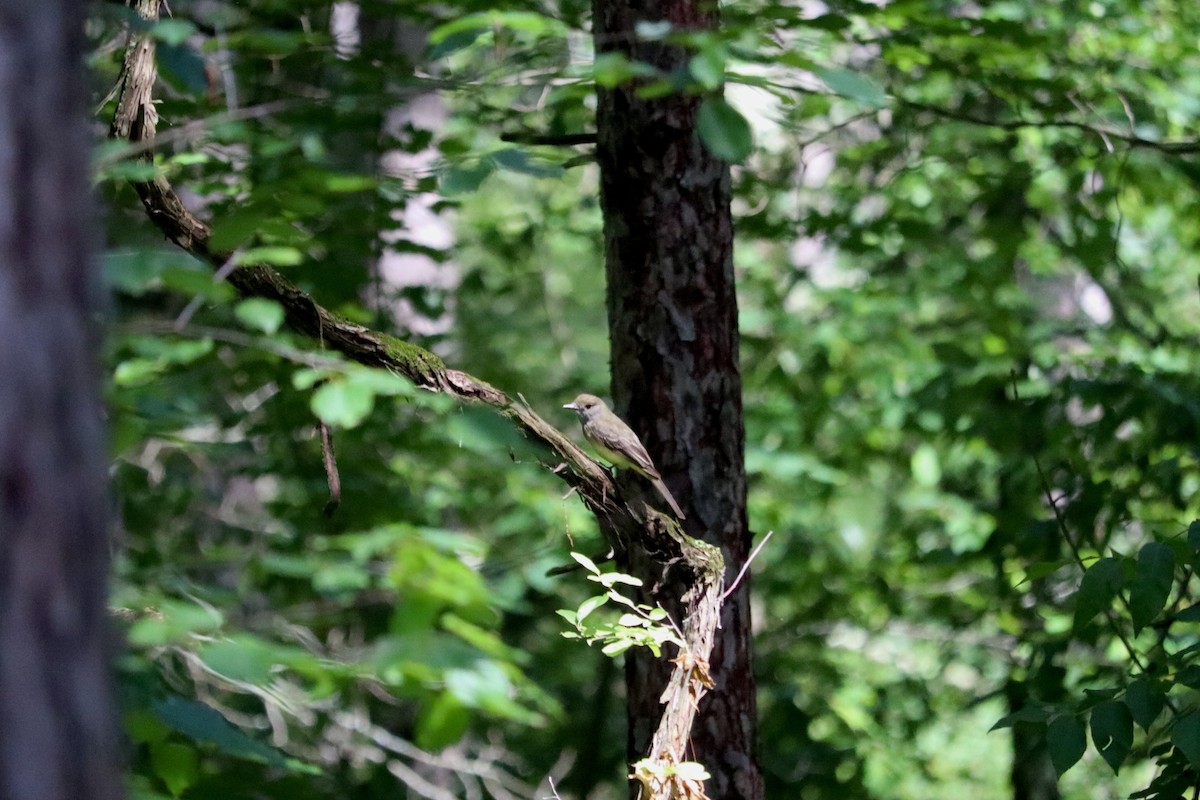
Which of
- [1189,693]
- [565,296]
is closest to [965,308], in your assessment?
[1189,693]

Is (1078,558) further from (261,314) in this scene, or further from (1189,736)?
(261,314)

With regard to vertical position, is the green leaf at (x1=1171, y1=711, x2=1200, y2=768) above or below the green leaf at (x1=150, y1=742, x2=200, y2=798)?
below

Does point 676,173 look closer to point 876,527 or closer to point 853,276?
point 853,276

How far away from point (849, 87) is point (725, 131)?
212 millimetres

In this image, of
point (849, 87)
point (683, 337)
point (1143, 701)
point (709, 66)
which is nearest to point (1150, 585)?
point (1143, 701)

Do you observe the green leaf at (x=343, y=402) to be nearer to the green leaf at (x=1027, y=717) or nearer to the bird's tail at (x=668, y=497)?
the bird's tail at (x=668, y=497)

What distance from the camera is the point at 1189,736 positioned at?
204 centimetres

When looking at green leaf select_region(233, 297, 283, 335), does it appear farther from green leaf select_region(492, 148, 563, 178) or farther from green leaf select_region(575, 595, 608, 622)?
green leaf select_region(575, 595, 608, 622)

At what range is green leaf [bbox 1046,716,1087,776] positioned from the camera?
2176 millimetres

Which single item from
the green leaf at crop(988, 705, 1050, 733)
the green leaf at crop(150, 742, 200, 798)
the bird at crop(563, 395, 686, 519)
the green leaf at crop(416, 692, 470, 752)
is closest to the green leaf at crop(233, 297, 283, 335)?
the green leaf at crop(416, 692, 470, 752)

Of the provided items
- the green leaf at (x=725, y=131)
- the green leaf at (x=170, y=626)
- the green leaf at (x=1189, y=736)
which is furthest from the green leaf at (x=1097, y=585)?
the green leaf at (x=170, y=626)

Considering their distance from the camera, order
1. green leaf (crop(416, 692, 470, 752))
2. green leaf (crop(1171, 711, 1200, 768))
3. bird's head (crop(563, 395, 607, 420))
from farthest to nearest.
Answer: bird's head (crop(563, 395, 607, 420))
green leaf (crop(1171, 711, 1200, 768))
green leaf (crop(416, 692, 470, 752))

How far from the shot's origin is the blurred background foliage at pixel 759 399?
70.7 inches

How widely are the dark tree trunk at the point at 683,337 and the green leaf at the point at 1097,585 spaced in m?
0.74
